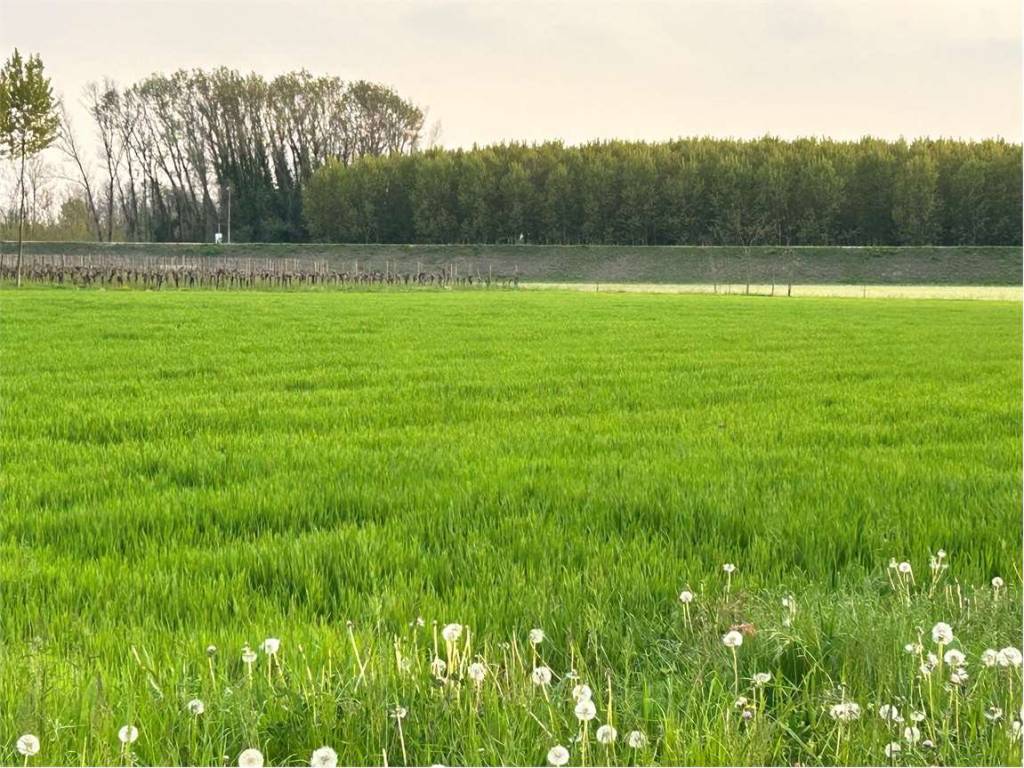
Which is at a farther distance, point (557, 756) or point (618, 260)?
point (618, 260)

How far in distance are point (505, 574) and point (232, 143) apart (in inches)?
3472

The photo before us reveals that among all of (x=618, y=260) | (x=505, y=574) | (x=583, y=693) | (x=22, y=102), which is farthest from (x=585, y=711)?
(x=618, y=260)

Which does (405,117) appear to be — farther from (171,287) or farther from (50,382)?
(50,382)

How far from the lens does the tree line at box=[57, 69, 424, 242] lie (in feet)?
263

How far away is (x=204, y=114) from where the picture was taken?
81.2 metres

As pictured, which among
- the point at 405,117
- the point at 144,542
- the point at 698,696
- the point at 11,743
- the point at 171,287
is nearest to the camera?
the point at 11,743

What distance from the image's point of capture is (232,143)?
83562 millimetres

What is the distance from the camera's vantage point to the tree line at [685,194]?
69688mm

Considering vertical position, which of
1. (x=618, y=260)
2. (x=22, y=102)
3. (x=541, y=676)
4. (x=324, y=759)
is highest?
(x=22, y=102)

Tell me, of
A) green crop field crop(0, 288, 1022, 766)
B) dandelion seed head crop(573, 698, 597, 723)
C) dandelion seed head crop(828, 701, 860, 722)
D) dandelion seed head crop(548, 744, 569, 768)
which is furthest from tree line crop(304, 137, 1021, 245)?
dandelion seed head crop(548, 744, 569, 768)

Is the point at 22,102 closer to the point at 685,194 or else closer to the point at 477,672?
the point at 477,672

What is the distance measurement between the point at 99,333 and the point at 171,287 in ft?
97.9

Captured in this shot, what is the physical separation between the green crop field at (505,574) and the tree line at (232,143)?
78632 millimetres

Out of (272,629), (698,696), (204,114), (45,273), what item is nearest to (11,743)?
(272,629)
